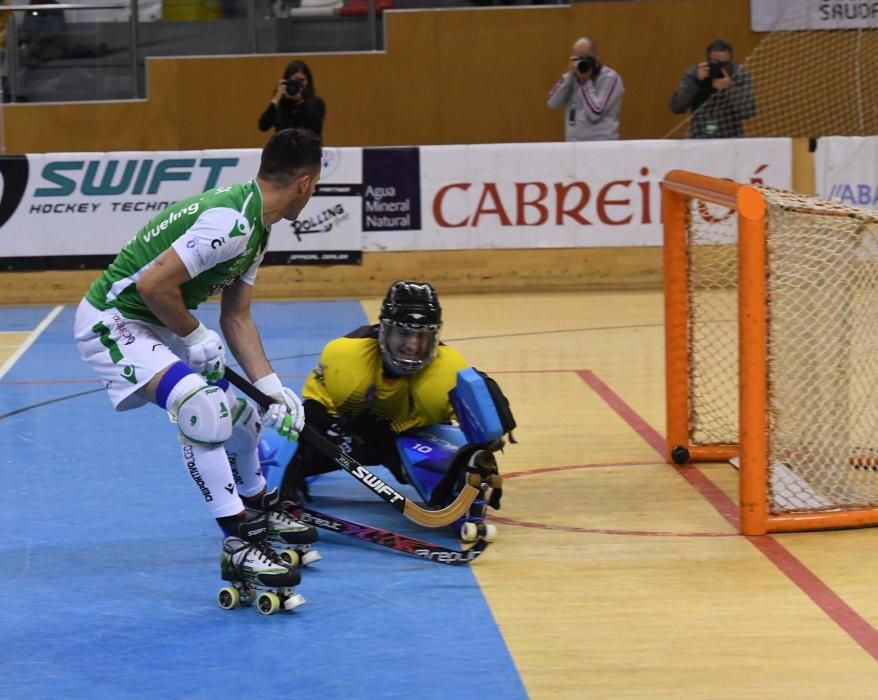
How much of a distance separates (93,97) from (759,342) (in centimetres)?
1219

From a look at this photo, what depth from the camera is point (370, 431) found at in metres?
7.35

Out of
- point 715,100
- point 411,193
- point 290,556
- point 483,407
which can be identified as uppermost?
point 715,100

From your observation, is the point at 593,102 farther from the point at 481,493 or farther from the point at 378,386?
the point at 481,493

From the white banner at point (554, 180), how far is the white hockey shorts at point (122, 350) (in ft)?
27.4

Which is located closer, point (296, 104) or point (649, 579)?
point (649, 579)

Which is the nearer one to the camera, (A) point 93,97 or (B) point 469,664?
(B) point 469,664

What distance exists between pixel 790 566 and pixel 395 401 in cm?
204

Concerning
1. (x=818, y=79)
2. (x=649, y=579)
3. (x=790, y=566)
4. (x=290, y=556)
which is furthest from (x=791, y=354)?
(x=818, y=79)

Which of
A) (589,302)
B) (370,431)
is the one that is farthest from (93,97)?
(370,431)

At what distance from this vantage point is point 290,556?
6273mm

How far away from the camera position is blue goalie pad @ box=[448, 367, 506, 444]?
21.5ft

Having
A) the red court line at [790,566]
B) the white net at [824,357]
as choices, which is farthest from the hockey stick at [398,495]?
the white net at [824,357]

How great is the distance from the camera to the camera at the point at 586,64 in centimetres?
1476

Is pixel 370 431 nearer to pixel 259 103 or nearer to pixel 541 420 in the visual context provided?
pixel 541 420
